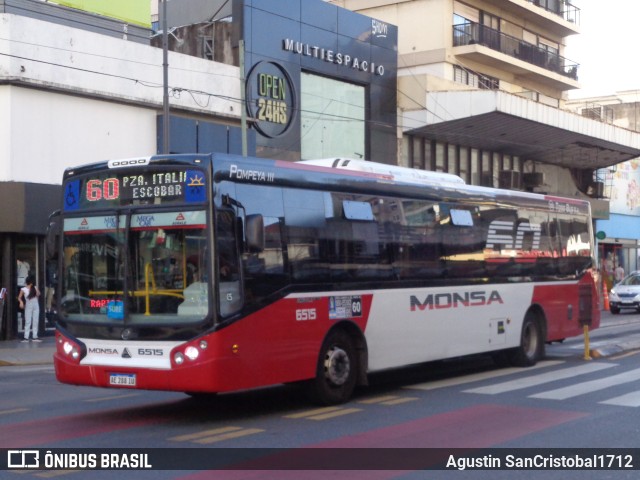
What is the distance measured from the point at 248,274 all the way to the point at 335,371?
2141mm

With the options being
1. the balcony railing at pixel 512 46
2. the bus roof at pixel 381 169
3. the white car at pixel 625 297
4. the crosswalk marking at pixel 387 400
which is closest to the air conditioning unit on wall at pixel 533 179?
the balcony railing at pixel 512 46

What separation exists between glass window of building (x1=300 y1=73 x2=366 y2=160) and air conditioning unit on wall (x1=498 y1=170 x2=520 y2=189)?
37.9 ft

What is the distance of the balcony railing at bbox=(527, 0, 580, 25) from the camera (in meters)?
48.7

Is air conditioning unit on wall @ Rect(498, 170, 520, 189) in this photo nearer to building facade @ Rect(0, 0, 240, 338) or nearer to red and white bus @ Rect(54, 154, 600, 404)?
building facade @ Rect(0, 0, 240, 338)

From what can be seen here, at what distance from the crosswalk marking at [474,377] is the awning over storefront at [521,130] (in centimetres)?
2122

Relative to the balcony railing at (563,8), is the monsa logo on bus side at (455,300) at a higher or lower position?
lower

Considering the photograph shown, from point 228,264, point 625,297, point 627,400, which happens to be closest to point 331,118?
point 625,297

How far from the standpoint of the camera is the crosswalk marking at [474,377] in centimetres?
1442

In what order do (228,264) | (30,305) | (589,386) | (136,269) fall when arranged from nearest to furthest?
1. (228,264)
2. (136,269)
3. (589,386)
4. (30,305)

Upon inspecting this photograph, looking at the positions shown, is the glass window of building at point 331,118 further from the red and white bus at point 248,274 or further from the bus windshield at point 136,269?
the bus windshield at point 136,269

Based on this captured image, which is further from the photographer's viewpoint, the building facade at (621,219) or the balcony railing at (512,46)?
the building facade at (621,219)

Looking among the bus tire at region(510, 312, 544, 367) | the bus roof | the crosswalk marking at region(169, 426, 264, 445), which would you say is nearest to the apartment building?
the bus tire at region(510, 312, 544, 367)

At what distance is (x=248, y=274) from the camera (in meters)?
11.0

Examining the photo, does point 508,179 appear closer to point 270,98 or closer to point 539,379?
point 270,98
